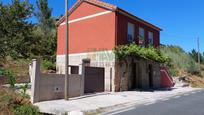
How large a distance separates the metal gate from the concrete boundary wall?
142 centimetres

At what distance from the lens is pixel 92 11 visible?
23.6 metres

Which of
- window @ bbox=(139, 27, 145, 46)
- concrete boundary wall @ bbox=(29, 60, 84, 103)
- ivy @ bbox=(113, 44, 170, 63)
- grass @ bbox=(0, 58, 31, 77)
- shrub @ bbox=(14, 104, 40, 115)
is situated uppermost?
window @ bbox=(139, 27, 145, 46)

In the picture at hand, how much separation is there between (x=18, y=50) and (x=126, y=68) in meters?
8.60

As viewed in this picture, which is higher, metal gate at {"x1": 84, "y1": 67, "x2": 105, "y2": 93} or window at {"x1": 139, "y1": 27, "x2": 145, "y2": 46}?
window at {"x1": 139, "y1": 27, "x2": 145, "y2": 46}

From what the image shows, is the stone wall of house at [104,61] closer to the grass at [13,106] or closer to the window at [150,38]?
the window at [150,38]

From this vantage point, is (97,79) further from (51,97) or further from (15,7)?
(15,7)

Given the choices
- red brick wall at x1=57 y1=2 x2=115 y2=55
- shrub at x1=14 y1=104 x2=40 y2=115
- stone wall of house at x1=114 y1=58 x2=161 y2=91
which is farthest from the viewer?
red brick wall at x1=57 y1=2 x2=115 y2=55

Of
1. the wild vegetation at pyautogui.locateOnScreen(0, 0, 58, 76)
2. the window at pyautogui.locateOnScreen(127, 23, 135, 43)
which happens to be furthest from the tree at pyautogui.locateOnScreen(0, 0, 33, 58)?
the window at pyautogui.locateOnScreen(127, 23, 135, 43)

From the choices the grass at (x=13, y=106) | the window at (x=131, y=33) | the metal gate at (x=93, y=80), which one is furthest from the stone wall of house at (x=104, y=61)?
the grass at (x=13, y=106)

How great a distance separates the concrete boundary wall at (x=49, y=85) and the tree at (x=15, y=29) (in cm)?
589

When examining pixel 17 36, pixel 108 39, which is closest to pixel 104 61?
pixel 108 39

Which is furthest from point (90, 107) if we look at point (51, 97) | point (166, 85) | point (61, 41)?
point (166, 85)

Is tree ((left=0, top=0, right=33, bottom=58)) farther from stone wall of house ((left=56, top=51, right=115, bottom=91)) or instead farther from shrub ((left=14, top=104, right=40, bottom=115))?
shrub ((left=14, top=104, right=40, bottom=115))

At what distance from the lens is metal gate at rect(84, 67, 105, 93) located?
1870 centimetres
